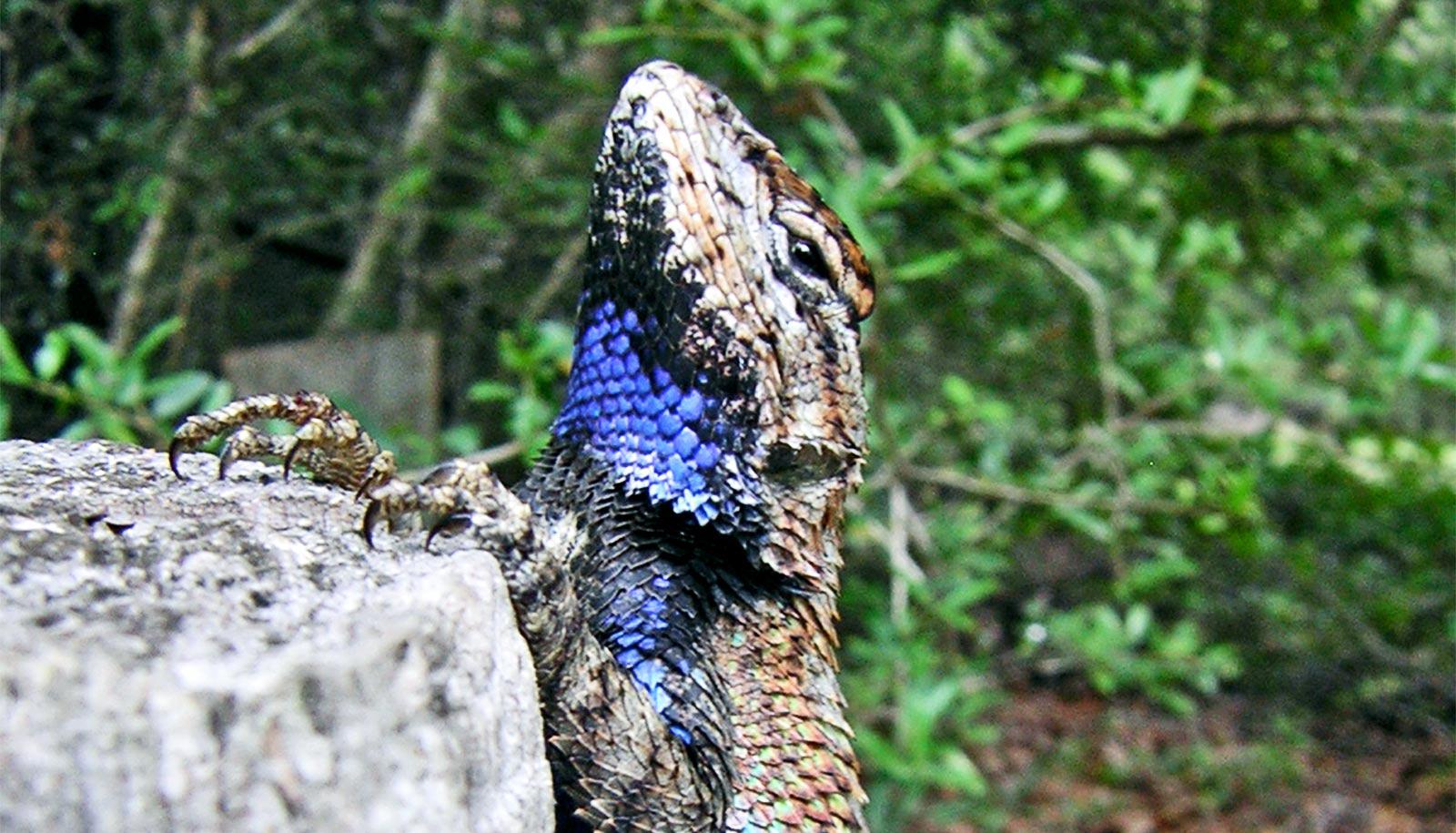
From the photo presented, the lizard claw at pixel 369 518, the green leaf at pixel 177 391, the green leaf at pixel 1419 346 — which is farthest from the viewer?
the green leaf at pixel 1419 346

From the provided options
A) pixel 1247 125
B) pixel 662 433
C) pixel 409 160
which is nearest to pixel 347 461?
pixel 662 433

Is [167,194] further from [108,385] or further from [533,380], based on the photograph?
[533,380]

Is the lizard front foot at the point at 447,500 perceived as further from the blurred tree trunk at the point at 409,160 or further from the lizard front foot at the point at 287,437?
the blurred tree trunk at the point at 409,160

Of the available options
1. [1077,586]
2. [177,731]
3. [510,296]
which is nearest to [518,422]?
[510,296]

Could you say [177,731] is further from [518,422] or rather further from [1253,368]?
[1253,368]

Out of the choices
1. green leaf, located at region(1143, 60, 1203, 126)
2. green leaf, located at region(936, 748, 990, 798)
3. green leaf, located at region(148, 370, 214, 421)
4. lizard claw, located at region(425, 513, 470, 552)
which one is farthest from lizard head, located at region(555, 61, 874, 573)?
green leaf, located at region(936, 748, 990, 798)

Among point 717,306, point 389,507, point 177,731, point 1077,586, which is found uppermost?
point 717,306

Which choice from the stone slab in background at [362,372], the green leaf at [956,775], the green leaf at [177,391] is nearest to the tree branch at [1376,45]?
the green leaf at [956,775]
